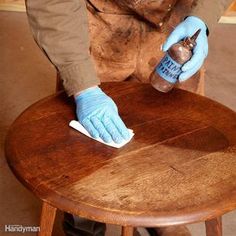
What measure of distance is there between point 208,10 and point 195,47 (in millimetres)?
162

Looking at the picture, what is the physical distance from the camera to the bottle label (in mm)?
1019

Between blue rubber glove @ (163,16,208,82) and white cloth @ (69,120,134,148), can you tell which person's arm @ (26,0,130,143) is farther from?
blue rubber glove @ (163,16,208,82)

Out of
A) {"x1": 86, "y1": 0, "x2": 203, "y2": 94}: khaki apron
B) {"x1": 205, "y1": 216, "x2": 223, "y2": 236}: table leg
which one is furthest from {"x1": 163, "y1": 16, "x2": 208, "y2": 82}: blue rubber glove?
{"x1": 205, "y1": 216, "x2": 223, "y2": 236}: table leg

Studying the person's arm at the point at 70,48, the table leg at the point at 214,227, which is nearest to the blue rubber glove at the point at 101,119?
the person's arm at the point at 70,48

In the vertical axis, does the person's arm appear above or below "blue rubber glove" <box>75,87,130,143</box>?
above

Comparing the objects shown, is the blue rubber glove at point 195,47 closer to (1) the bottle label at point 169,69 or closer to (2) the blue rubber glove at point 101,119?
(1) the bottle label at point 169,69

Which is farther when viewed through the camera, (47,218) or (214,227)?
(214,227)

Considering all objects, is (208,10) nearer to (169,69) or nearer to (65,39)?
(169,69)

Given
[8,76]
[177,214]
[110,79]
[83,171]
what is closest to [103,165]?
[83,171]

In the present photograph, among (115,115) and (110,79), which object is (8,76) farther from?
(115,115)

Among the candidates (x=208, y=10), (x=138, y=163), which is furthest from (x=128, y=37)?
(x=138, y=163)

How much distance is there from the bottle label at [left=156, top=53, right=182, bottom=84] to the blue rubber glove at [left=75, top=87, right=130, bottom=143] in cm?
14

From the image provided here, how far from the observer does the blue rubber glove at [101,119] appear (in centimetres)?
94

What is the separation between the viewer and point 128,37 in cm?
125
